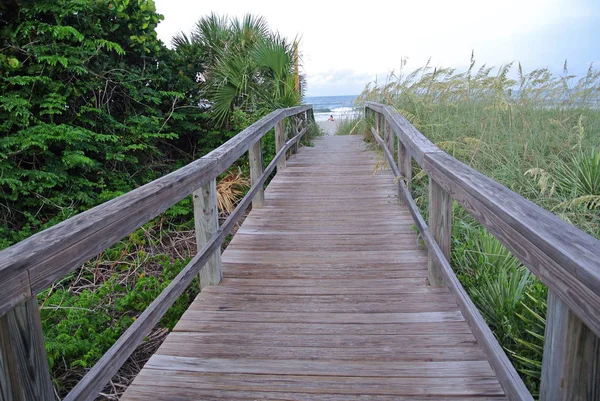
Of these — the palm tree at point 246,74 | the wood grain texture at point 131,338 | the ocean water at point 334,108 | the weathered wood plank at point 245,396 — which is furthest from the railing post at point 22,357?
the ocean water at point 334,108

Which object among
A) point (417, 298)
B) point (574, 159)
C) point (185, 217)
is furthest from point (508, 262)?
point (185, 217)

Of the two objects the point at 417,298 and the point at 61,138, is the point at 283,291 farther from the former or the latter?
the point at 61,138

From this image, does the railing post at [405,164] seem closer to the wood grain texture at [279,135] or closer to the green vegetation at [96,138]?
the green vegetation at [96,138]

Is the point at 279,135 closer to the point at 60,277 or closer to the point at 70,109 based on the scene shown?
the point at 70,109

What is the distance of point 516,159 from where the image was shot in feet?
15.1

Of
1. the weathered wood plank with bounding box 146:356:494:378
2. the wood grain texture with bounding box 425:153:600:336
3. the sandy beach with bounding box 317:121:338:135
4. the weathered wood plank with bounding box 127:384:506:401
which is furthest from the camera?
the sandy beach with bounding box 317:121:338:135

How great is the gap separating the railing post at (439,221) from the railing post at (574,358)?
1628 millimetres

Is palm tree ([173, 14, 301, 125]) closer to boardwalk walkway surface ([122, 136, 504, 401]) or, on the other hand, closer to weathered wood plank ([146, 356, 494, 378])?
boardwalk walkway surface ([122, 136, 504, 401])

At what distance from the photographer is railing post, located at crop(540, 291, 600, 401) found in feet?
4.30

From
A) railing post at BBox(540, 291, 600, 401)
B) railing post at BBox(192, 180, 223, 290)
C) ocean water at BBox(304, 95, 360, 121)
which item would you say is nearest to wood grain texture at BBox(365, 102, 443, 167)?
railing post at BBox(192, 180, 223, 290)

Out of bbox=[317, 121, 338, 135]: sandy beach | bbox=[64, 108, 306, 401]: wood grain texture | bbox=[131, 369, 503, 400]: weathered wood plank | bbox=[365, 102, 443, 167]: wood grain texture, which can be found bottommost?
bbox=[131, 369, 503, 400]: weathered wood plank

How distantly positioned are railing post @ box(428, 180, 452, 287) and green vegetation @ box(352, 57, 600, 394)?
25 centimetres

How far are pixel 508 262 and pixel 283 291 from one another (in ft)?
5.05

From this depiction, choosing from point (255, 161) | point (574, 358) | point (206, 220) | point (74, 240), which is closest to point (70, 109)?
point (255, 161)
